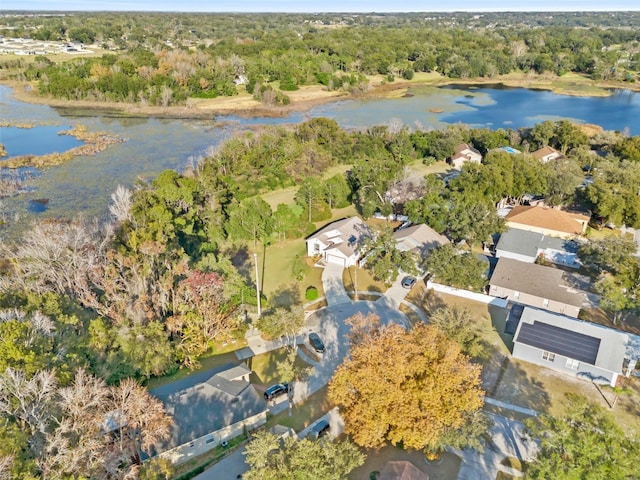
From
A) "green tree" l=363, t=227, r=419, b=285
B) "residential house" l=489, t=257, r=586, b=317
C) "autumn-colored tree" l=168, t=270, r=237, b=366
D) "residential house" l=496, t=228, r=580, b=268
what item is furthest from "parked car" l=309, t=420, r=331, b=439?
"residential house" l=496, t=228, r=580, b=268

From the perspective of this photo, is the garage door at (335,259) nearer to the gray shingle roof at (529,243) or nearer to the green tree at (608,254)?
the gray shingle roof at (529,243)

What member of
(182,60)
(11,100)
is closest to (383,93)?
(182,60)

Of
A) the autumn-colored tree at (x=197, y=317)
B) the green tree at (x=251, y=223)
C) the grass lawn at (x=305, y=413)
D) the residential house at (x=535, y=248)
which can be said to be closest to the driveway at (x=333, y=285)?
the green tree at (x=251, y=223)

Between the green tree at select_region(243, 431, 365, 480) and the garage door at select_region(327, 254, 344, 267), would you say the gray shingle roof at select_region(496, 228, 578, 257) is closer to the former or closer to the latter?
the garage door at select_region(327, 254, 344, 267)

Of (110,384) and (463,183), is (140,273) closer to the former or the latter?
(110,384)

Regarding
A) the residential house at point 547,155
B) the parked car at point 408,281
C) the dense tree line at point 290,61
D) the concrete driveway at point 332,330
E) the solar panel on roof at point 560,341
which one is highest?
the dense tree line at point 290,61

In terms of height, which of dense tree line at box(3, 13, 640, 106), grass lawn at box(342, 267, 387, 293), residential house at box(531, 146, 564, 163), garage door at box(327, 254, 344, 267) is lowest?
grass lawn at box(342, 267, 387, 293)

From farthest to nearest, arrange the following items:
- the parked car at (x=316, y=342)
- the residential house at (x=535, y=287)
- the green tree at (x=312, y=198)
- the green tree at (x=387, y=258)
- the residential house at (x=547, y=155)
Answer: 1. the residential house at (x=547, y=155)
2. the green tree at (x=312, y=198)
3. the green tree at (x=387, y=258)
4. the residential house at (x=535, y=287)
5. the parked car at (x=316, y=342)
